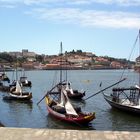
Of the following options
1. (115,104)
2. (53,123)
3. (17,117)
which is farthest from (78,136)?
(115,104)

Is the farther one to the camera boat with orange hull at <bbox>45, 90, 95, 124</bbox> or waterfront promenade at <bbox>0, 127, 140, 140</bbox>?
boat with orange hull at <bbox>45, 90, 95, 124</bbox>

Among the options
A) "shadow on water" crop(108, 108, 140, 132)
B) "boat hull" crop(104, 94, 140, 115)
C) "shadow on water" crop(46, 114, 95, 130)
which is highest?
"boat hull" crop(104, 94, 140, 115)

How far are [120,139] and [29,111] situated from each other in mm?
28186

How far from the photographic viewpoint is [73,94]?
179 feet

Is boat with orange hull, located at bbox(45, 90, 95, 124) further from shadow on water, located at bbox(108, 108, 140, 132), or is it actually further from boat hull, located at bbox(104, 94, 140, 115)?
boat hull, located at bbox(104, 94, 140, 115)

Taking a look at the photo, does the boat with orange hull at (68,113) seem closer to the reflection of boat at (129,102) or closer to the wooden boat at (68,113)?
the wooden boat at (68,113)

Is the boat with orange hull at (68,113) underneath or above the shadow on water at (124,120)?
above

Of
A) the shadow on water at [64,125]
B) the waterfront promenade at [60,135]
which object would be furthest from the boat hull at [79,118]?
the waterfront promenade at [60,135]

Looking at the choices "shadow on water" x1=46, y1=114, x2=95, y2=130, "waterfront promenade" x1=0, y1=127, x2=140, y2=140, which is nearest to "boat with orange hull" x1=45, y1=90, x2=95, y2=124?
"shadow on water" x1=46, y1=114, x2=95, y2=130

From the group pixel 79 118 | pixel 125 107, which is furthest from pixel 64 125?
pixel 125 107

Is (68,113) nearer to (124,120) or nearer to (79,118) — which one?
(79,118)

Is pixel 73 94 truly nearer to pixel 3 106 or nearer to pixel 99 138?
pixel 3 106

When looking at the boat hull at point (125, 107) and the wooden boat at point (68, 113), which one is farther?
the boat hull at point (125, 107)

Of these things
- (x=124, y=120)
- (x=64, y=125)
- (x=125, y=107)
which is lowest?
(x=124, y=120)
